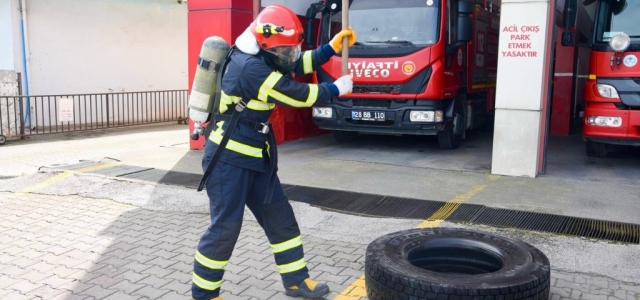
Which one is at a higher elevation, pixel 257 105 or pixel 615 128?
pixel 257 105

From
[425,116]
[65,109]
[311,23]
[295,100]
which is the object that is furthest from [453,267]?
[65,109]

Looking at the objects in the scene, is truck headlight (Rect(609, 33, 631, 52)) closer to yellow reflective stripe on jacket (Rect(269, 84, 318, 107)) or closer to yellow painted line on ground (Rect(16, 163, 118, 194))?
yellow reflective stripe on jacket (Rect(269, 84, 318, 107))

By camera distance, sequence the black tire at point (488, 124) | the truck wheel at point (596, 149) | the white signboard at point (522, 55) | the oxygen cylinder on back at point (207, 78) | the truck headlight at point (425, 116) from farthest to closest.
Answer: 1. the black tire at point (488, 124)
2. the truck headlight at point (425, 116)
3. the truck wheel at point (596, 149)
4. the white signboard at point (522, 55)
5. the oxygen cylinder on back at point (207, 78)

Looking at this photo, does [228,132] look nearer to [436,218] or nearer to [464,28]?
[436,218]

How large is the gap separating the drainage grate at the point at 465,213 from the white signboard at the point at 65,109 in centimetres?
717

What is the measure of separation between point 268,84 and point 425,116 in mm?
6171

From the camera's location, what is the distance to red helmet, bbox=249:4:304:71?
3.72 m

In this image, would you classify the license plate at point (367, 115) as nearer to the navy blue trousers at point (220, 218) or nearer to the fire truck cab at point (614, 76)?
the fire truck cab at point (614, 76)

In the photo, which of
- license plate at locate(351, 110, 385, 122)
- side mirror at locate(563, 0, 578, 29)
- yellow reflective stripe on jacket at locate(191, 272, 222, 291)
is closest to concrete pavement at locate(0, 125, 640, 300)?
yellow reflective stripe on jacket at locate(191, 272, 222, 291)

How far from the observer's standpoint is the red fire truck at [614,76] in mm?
7922

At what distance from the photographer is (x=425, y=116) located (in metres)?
9.49

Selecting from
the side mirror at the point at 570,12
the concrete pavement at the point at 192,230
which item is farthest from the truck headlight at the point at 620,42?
the concrete pavement at the point at 192,230

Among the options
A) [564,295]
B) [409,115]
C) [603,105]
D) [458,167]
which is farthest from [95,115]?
[564,295]

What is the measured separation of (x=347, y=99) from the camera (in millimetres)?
10125
